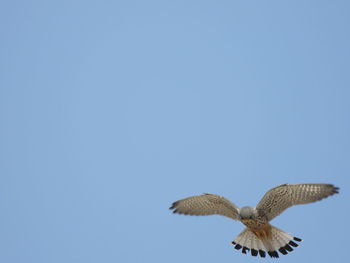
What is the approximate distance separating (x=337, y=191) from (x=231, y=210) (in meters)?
2.48

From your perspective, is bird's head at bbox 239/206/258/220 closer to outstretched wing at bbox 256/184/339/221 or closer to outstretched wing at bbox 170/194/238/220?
outstretched wing at bbox 256/184/339/221

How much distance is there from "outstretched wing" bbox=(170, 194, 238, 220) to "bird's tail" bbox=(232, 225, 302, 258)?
72cm

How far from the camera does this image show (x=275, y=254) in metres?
11.9

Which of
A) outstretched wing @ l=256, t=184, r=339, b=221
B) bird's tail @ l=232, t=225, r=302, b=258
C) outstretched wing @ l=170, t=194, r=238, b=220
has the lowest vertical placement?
bird's tail @ l=232, t=225, r=302, b=258

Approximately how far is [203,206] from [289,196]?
6.91 ft

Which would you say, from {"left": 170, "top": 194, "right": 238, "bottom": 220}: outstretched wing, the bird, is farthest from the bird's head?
{"left": 170, "top": 194, "right": 238, "bottom": 220}: outstretched wing

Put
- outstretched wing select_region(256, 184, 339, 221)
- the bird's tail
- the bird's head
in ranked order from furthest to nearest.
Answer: the bird's tail
the bird's head
outstretched wing select_region(256, 184, 339, 221)

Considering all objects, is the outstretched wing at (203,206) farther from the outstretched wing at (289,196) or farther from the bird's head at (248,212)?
the outstretched wing at (289,196)

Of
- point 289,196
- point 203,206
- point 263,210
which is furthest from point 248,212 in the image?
point 203,206

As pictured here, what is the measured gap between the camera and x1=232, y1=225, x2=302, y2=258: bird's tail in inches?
464

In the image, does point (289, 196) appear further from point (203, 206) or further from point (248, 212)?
point (203, 206)

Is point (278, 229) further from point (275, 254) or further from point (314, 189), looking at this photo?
point (314, 189)

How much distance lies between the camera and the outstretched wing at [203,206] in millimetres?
11867

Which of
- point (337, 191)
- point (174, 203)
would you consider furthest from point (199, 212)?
point (337, 191)
